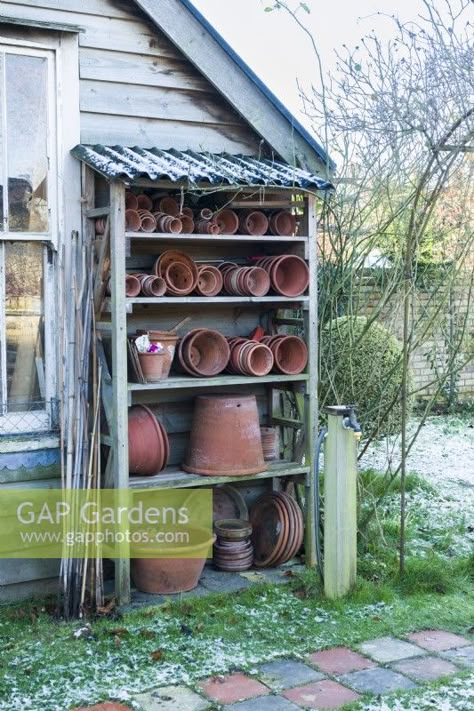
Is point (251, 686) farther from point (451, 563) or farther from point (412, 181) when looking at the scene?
point (412, 181)

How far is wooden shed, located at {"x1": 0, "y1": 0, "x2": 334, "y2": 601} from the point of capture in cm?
459

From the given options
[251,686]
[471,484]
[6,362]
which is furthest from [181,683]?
[471,484]

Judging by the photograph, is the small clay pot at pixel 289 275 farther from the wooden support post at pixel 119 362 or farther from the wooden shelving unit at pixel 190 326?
the wooden support post at pixel 119 362

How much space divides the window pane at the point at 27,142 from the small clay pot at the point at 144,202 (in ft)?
1.63

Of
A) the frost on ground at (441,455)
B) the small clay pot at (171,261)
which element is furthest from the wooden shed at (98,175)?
the frost on ground at (441,455)

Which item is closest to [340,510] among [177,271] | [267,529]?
[267,529]

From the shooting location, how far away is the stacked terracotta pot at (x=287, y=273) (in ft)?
16.8

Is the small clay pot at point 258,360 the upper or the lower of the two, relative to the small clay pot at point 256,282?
lower

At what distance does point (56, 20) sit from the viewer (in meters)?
4.67

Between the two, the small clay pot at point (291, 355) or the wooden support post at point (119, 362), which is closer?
the wooden support post at point (119, 362)

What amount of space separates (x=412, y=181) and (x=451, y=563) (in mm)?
2267

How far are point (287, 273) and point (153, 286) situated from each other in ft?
3.11

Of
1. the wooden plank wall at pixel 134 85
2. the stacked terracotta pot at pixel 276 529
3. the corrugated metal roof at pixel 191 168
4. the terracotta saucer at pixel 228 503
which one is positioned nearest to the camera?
the corrugated metal roof at pixel 191 168

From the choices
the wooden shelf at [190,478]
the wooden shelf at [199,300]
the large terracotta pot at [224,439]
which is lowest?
the wooden shelf at [190,478]
